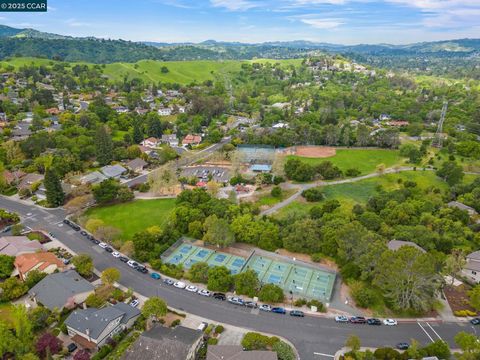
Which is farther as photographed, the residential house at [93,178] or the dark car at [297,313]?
the residential house at [93,178]

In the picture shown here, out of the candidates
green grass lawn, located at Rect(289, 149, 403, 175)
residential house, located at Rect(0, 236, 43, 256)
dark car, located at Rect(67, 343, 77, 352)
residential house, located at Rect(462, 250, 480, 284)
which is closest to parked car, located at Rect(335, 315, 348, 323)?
residential house, located at Rect(462, 250, 480, 284)

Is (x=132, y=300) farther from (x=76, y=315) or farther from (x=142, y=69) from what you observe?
(x=142, y=69)

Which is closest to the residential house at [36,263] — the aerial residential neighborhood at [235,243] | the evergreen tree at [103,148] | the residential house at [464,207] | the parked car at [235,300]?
the aerial residential neighborhood at [235,243]

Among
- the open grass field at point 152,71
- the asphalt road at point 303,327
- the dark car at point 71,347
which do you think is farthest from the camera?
the open grass field at point 152,71

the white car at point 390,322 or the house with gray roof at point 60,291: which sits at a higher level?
the house with gray roof at point 60,291

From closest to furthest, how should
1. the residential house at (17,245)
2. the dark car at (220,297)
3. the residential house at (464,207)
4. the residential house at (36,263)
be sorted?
the dark car at (220,297)
the residential house at (36,263)
the residential house at (17,245)
the residential house at (464,207)

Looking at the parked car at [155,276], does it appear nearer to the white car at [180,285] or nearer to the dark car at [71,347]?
the white car at [180,285]

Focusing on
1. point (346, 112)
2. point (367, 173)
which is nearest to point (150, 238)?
point (367, 173)

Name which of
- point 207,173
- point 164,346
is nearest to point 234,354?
point 164,346
